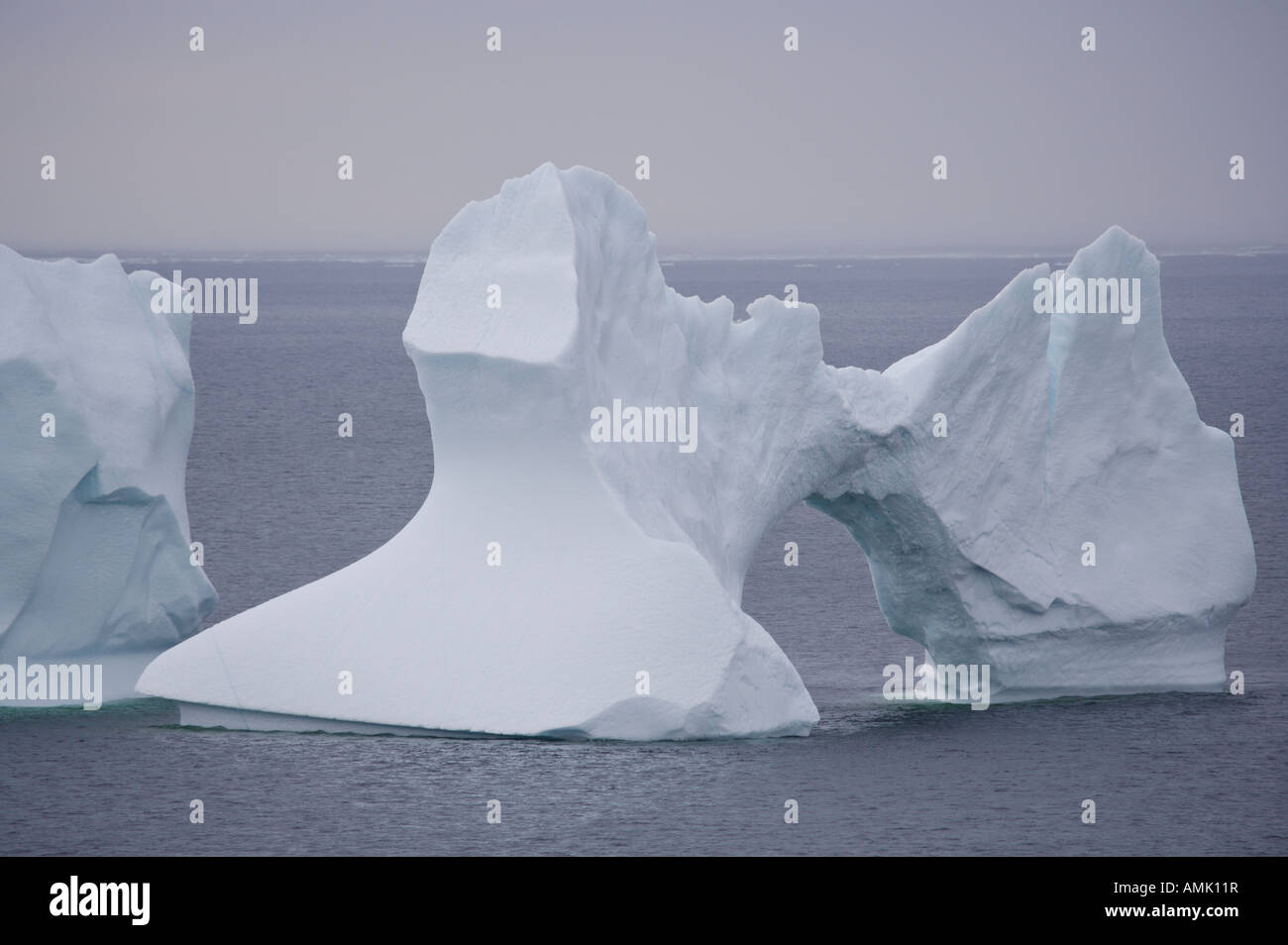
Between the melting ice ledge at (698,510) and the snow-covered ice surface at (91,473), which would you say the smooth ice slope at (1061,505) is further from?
the snow-covered ice surface at (91,473)

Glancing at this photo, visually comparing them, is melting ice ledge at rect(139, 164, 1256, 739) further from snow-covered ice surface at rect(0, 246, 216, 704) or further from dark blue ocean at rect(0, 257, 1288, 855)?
snow-covered ice surface at rect(0, 246, 216, 704)

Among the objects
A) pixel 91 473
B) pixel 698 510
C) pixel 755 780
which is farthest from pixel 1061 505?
pixel 91 473

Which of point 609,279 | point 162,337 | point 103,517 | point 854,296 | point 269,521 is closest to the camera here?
point 609,279

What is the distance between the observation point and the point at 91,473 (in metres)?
24.6

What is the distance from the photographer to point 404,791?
68.5 feet

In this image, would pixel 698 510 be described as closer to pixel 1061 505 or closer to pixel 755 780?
pixel 755 780

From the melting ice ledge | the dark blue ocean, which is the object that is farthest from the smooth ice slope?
the dark blue ocean

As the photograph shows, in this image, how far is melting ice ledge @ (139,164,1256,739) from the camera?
2166 cm

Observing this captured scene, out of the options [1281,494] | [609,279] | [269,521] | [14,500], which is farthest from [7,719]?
[1281,494]

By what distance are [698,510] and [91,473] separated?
7083mm

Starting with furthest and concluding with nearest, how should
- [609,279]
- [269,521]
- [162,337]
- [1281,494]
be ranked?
1. [1281,494]
2. [269,521]
3. [162,337]
4. [609,279]

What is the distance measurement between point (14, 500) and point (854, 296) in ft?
491

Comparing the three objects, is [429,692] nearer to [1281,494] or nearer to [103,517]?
[103,517]

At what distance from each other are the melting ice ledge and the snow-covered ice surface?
2433 mm
